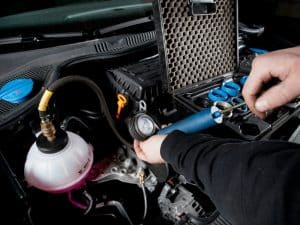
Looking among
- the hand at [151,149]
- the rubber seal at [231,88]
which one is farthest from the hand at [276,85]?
the hand at [151,149]

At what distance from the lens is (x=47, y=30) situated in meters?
0.85

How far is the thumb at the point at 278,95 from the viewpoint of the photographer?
0.53 m

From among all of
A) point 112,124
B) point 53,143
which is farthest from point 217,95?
point 53,143

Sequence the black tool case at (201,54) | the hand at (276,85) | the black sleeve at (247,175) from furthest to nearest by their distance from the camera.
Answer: the black tool case at (201,54)
the hand at (276,85)
the black sleeve at (247,175)

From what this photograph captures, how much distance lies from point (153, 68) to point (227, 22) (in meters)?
0.27

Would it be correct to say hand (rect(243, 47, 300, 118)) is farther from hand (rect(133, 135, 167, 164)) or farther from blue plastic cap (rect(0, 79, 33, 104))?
blue plastic cap (rect(0, 79, 33, 104))

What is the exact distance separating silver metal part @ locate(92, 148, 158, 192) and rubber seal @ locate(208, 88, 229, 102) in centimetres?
25

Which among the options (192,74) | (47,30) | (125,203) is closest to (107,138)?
(125,203)

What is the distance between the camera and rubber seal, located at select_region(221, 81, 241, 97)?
2.31 feet

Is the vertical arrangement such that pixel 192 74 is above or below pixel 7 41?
below

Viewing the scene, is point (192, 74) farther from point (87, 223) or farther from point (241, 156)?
point (87, 223)

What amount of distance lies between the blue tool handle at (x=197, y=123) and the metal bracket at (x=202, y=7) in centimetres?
30

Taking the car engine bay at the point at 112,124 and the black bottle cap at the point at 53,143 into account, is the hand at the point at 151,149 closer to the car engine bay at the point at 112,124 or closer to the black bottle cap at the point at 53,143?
the car engine bay at the point at 112,124

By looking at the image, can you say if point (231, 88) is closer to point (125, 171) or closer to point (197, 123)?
point (197, 123)
